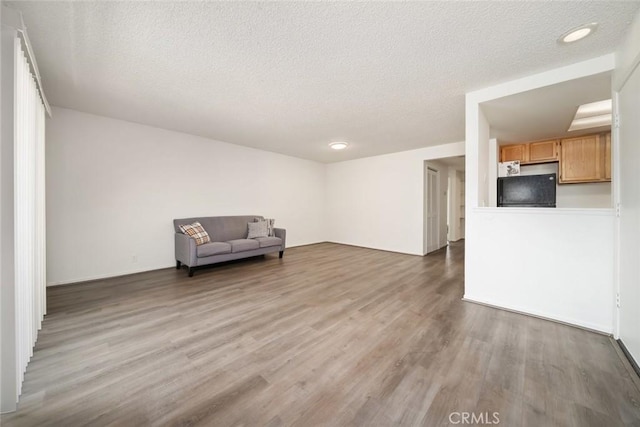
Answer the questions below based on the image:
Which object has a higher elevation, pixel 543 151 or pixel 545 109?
pixel 545 109

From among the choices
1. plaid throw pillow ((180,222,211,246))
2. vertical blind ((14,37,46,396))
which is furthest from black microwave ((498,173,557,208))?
vertical blind ((14,37,46,396))

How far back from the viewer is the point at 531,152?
4.57m

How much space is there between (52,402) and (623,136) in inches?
175

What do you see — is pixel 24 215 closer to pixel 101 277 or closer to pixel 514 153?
pixel 101 277

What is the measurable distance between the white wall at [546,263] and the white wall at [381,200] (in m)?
2.65

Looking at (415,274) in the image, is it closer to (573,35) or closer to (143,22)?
(573,35)

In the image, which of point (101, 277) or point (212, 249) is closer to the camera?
point (101, 277)

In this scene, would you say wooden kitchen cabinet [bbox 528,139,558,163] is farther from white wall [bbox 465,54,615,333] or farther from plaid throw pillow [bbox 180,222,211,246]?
plaid throw pillow [bbox 180,222,211,246]

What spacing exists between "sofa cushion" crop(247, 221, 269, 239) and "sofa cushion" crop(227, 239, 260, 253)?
0.40 metres

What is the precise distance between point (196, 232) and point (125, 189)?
127 cm

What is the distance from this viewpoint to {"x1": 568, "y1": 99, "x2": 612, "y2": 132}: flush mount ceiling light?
11.0 ft

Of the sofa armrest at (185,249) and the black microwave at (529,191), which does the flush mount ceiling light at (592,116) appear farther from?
the sofa armrest at (185,249)

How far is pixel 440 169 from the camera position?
6238mm

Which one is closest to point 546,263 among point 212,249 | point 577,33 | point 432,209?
point 577,33
